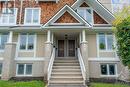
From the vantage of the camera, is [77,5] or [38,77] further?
[77,5]

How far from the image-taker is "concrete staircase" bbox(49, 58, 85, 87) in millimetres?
15979

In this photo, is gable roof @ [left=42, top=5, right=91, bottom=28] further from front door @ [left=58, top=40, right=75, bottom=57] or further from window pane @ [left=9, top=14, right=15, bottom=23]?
window pane @ [left=9, top=14, right=15, bottom=23]

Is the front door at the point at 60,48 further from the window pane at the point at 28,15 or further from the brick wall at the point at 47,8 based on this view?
the window pane at the point at 28,15

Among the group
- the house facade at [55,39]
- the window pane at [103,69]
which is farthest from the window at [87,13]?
the window pane at [103,69]

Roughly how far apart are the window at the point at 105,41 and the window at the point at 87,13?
2.19 metres

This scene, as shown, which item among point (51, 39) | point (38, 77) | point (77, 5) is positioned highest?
point (77, 5)

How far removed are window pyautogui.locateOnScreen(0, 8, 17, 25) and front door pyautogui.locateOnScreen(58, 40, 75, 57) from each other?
5.85 m

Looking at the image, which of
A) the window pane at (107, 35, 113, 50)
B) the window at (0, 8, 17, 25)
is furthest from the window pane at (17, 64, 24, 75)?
the window pane at (107, 35, 113, 50)

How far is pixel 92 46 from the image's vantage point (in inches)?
820

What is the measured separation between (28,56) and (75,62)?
497 centimetres

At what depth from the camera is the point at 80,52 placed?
781 inches

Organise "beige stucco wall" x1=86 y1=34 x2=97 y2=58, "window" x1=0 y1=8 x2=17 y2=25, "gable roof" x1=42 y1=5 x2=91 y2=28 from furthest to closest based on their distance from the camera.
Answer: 1. "window" x1=0 y1=8 x2=17 y2=25
2. "beige stucco wall" x1=86 y1=34 x2=97 y2=58
3. "gable roof" x1=42 y1=5 x2=91 y2=28

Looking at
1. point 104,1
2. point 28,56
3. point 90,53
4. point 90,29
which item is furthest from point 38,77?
point 104,1

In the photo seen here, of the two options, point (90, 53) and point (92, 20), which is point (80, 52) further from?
point (92, 20)
